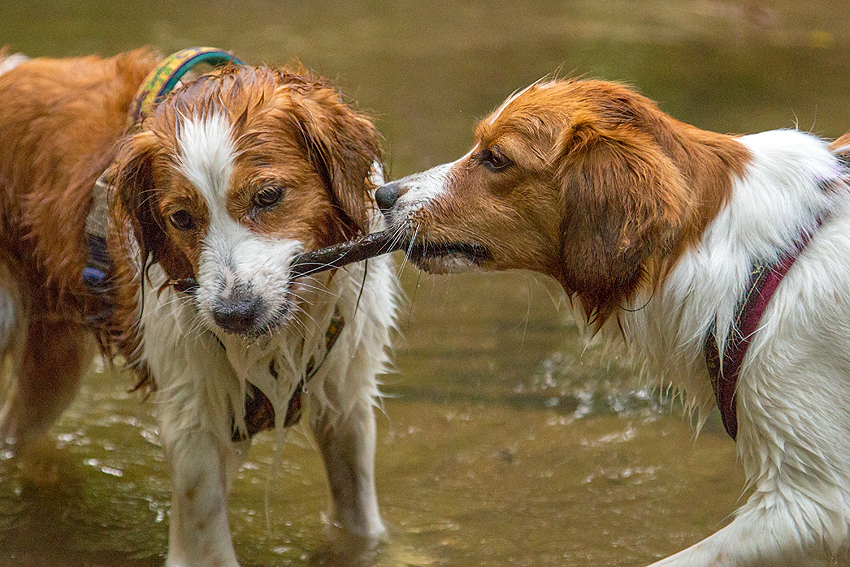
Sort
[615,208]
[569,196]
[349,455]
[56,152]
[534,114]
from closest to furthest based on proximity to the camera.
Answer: [615,208]
[569,196]
[534,114]
[56,152]
[349,455]

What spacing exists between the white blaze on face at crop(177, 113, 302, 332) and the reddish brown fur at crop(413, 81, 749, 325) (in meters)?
0.50

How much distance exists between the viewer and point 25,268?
4.09m

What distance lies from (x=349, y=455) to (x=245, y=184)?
4.58 feet

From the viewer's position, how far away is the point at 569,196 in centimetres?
295

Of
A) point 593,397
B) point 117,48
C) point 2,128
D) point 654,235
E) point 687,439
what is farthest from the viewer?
point 117,48

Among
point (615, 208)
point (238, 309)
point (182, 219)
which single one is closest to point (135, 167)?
point (182, 219)

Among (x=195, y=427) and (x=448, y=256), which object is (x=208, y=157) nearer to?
(x=448, y=256)

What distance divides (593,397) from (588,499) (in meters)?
0.92

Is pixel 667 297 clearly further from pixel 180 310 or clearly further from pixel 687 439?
pixel 687 439

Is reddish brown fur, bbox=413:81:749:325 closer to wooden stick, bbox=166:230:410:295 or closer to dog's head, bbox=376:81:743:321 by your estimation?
dog's head, bbox=376:81:743:321

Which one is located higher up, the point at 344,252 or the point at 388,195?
the point at 388,195


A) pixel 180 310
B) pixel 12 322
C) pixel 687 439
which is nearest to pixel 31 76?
pixel 12 322

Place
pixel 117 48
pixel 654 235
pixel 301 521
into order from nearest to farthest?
pixel 654 235 → pixel 301 521 → pixel 117 48

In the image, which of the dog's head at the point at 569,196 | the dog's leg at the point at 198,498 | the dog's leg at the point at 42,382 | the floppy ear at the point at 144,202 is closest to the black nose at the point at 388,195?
the dog's head at the point at 569,196
